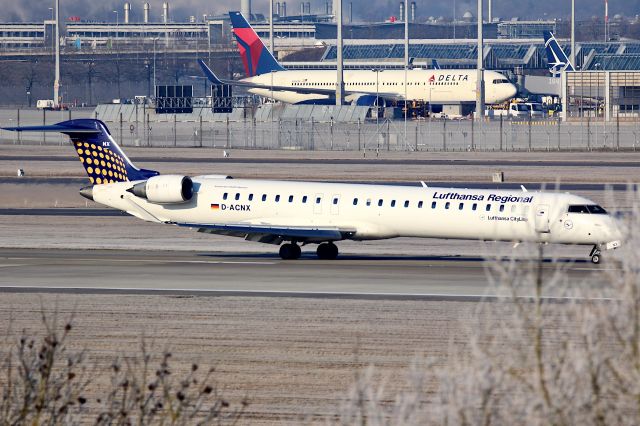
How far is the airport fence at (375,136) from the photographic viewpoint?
8988 cm

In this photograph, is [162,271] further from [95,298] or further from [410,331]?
[410,331]

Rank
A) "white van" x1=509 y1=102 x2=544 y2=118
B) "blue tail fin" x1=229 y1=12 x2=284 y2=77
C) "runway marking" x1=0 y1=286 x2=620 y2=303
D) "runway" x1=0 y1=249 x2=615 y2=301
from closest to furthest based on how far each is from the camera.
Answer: "runway marking" x1=0 y1=286 x2=620 y2=303
"runway" x1=0 y1=249 x2=615 y2=301
"white van" x1=509 y1=102 x2=544 y2=118
"blue tail fin" x1=229 y1=12 x2=284 y2=77

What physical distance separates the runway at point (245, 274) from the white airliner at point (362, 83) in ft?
283

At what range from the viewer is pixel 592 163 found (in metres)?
74.6

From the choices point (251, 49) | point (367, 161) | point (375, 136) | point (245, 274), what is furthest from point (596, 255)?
point (251, 49)

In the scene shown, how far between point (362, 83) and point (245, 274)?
330 feet

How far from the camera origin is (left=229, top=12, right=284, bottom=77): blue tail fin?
420 feet

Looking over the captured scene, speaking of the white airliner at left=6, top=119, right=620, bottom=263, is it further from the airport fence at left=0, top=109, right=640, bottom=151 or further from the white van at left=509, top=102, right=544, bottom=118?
the white van at left=509, top=102, right=544, bottom=118

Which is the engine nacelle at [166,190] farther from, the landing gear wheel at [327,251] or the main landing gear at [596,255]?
the main landing gear at [596,255]

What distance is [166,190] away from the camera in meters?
37.6

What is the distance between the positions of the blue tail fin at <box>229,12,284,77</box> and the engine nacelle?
89.9 meters

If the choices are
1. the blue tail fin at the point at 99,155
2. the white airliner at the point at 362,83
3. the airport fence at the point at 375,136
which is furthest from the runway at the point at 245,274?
the white airliner at the point at 362,83

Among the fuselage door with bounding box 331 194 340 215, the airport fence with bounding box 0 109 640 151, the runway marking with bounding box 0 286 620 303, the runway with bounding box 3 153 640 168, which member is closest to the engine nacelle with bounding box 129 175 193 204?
the fuselage door with bounding box 331 194 340 215

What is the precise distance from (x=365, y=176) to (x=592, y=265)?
33.1m
